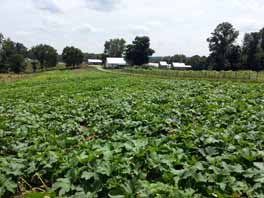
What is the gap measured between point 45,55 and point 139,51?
2750cm

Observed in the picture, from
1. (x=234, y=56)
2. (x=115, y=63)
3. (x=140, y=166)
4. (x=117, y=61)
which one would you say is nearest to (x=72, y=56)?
(x=115, y=63)

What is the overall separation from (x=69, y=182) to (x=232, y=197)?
192 cm

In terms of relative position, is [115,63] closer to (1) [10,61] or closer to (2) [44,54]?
(2) [44,54]

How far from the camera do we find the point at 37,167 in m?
5.08

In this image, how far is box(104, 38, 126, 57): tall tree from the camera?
139625 millimetres

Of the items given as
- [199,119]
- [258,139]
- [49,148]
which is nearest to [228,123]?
[199,119]

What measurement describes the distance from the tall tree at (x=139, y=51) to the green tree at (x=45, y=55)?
73.1 feet

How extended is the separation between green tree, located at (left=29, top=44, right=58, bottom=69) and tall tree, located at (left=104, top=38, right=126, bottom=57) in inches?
1452

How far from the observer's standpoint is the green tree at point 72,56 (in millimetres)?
Result: 105250

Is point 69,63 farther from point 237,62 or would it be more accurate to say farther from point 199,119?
point 199,119

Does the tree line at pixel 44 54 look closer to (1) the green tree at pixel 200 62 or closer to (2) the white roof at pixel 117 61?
(2) the white roof at pixel 117 61

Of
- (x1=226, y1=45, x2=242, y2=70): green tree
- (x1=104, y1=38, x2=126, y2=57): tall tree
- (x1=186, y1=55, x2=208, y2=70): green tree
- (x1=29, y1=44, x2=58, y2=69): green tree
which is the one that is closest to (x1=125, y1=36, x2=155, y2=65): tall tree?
(x1=186, y1=55, x2=208, y2=70): green tree

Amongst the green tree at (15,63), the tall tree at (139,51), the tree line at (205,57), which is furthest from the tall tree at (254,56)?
the green tree at (15,63)

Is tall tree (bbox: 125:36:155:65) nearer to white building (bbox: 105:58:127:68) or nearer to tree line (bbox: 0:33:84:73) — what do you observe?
white building (bbox: 105:58:127:68)
